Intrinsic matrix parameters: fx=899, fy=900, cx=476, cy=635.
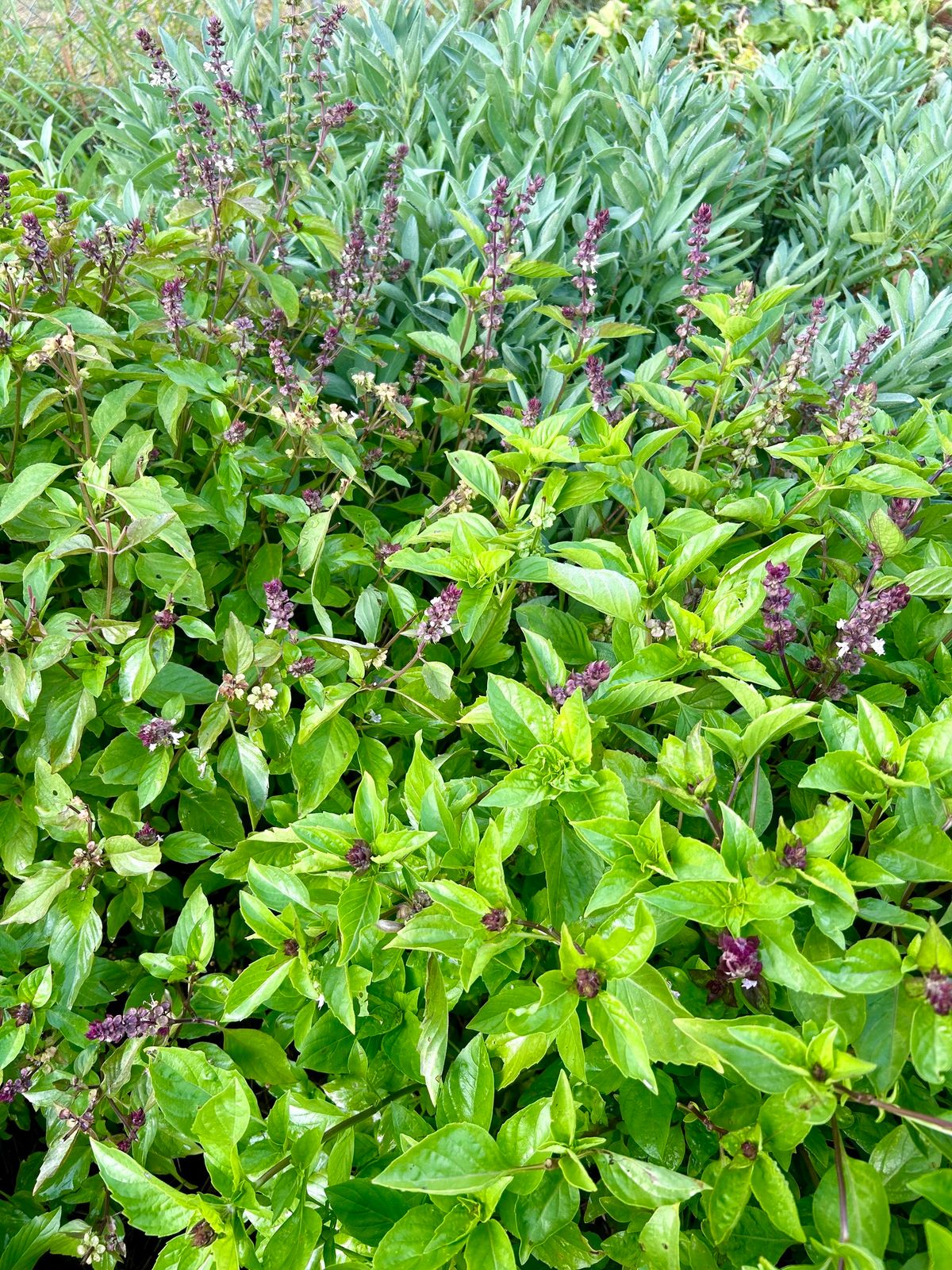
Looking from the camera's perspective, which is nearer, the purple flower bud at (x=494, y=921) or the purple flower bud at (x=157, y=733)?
the purple flower bud at (x=494, y=921)

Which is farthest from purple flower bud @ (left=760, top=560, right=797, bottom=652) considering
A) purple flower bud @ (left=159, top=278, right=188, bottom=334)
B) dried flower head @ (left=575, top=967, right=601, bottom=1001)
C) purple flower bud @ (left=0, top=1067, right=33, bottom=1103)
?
purple flower bud @ (left=0, top=1067, right=33, bottom=1103)

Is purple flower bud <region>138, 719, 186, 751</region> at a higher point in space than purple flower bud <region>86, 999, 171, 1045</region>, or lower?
higher

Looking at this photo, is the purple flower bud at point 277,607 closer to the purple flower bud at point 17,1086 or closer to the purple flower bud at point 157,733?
the purple flower bud at point 157,733

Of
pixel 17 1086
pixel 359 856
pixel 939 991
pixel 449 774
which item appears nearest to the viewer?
pixel 939 991

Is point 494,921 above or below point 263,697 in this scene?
above

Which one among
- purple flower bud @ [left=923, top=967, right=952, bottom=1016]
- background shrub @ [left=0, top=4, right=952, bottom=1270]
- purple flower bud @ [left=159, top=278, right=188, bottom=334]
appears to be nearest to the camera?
purple flower bud @ [left=923, top=967, right=952, bottom=1016]

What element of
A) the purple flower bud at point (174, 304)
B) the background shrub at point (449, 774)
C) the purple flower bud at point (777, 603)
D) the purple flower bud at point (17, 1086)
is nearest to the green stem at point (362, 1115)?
the background shrub at point (449, 774)

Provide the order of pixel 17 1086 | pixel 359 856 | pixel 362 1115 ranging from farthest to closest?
pixel 17 1086
pixel 362 1115
pixel 359 856

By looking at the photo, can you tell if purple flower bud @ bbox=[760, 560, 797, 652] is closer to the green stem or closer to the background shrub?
the background shrub

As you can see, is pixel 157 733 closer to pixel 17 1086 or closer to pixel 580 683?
pixel 17 1086

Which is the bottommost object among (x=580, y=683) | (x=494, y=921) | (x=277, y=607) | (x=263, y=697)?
(x=263, y=697)

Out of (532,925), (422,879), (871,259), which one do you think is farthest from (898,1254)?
(871,259)

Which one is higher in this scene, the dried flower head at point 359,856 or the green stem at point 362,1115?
the dried flower head at point 359,856

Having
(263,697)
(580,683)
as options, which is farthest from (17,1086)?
(580,683)
